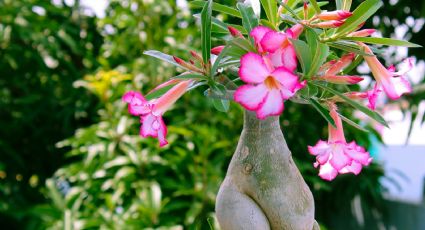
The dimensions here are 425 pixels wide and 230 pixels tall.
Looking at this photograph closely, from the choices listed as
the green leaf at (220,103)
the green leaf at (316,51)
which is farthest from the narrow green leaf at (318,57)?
the green leaf at (220,103)

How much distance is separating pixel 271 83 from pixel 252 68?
3 centimetres

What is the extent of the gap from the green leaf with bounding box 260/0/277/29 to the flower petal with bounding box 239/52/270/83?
0.40ft

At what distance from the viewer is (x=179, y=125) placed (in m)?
1.82

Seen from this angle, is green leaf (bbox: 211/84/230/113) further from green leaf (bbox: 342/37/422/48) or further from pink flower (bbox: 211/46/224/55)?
green leaf (bbox: 342/37/422/48)

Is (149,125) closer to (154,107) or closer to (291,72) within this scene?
(154,107)

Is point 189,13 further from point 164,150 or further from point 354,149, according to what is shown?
point 354,149

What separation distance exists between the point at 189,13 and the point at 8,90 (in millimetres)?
919

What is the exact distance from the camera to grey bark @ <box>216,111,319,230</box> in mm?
668

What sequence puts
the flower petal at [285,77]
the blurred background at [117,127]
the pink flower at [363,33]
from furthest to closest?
the blurred background at [117,127]
the pink flower at [363,33]
the flower petal at [285,77]

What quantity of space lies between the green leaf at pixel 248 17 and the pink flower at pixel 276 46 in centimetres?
6

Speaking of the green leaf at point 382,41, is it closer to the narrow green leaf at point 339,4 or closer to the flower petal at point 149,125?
the narrow green leaf at point 339,4

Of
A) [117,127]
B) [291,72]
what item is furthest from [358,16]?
[117,127]

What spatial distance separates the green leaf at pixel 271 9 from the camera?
0.62 meters

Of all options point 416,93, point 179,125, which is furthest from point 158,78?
point 416,93
